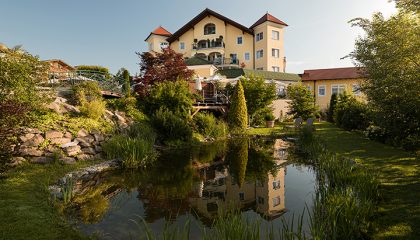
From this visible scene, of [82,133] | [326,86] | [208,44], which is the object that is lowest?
[82,133]

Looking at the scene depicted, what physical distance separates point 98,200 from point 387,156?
32.3 feet

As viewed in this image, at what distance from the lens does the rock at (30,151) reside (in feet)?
28.4

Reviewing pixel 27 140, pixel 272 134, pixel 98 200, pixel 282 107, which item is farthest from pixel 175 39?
pixel 98 200

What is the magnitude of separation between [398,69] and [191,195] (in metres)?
6.70

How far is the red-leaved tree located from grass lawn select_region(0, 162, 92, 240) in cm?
1057

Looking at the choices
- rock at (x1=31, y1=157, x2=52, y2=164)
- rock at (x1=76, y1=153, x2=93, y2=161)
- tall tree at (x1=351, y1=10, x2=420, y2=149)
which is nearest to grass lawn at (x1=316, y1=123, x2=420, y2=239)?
tall tree at (x1=351, y1=10, x2=420, y2=149)

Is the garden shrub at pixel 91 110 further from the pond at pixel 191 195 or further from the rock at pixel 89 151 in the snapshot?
the pond at pixel 191 195

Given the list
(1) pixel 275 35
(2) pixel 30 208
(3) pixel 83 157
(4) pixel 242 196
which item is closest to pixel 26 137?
(3) pixel 83 157

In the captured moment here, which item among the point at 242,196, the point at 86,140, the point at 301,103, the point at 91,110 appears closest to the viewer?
the point at 242,196

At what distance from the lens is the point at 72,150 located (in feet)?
31.7

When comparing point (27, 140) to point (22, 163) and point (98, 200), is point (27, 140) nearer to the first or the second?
point (22, 163)

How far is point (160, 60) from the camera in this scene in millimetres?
18703

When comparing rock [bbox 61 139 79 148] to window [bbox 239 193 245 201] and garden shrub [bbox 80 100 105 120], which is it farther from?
window [bbox 239 193 245 201]

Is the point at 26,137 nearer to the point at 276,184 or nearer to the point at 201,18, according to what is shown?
the point at 276,184
